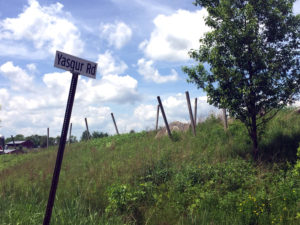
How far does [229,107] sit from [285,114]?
5042 mm

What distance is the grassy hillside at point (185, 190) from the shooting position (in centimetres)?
584

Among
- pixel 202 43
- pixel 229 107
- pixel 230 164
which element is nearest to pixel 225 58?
pixel 202 43

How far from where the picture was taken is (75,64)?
3.79 meters

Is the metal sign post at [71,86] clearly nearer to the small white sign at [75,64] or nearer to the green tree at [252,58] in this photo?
the small white sign at [75,64]

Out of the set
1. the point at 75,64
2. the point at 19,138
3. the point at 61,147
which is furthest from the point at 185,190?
the point at 19,138

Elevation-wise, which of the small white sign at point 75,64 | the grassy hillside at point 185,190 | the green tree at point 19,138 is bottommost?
the grassy hillside at point 185,190

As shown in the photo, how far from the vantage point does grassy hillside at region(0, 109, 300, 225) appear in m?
5.84

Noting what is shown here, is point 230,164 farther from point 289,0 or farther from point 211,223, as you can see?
point 289,0

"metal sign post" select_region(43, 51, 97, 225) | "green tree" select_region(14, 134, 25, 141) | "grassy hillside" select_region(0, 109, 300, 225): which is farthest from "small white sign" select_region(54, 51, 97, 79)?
"green tree" select_region(14, 134, 25, 141)

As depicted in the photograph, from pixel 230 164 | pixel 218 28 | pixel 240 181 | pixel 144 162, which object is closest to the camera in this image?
pixel 240 181

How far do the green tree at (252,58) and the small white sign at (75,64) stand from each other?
667 cm

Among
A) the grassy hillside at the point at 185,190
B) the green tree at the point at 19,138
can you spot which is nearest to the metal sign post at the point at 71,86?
the grassy hillside at the point at 185,190

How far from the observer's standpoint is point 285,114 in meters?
13.3

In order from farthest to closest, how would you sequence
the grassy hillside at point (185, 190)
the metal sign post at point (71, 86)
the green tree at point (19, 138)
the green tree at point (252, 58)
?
the green tree at point (19, 138)
the green tree at point (252, 58)
the grassy hillside at point (185, 190)
the metal sign post at point (71, 86)
